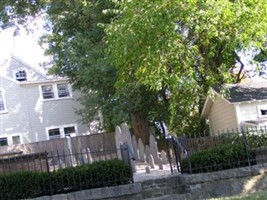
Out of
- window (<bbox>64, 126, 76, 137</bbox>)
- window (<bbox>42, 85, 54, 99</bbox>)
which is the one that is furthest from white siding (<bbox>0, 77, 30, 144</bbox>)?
window (<bbox>64, 126, 76, 137</bbox>)

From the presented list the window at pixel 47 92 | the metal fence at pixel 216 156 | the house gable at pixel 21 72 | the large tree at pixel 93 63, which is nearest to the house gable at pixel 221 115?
the large tree at pixel 93 63

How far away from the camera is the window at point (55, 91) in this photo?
121 feet

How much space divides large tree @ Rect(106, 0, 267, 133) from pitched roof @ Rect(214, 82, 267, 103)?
2.54 m

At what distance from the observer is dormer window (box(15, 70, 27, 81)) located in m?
37.6

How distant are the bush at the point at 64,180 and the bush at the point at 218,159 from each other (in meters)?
1.77

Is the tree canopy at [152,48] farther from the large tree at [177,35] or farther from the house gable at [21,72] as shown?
the house gable at [21,72]

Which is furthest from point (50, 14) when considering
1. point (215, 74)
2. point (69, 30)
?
point (215, 74)

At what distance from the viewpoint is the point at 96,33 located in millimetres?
26078

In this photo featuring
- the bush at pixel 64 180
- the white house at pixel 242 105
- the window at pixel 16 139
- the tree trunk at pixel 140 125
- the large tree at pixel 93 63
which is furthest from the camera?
the window at pixel 16 139

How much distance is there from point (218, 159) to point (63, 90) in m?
26.0

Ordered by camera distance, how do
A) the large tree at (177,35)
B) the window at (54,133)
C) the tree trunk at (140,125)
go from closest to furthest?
the large tree at (177,35)
the tree trunk at (140,125)
the window at (54,133)

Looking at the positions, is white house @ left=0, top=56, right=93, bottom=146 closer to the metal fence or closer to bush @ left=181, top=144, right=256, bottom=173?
the metal fence

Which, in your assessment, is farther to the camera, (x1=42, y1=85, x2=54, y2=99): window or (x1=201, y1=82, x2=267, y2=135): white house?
(x1=42, y1=85, x2=54, y2=99): window

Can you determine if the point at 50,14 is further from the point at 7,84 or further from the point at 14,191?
the point at 14,191
